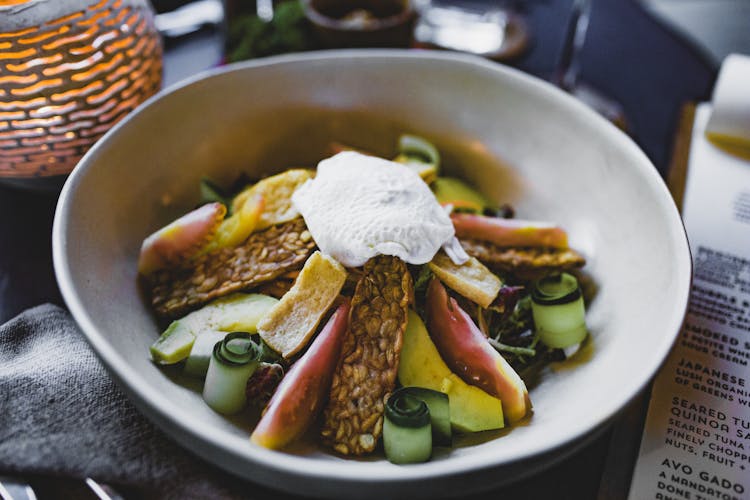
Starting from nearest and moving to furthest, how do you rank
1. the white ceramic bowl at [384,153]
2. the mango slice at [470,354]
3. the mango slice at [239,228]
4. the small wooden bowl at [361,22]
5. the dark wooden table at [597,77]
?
1. the white ceramic bowl at [384,153]
2. the mango slice at [470,354]
3. the mango slice at [239,228]
4. the dark wooden table at [597,77]
5. the small wooden bowl at [361,22]

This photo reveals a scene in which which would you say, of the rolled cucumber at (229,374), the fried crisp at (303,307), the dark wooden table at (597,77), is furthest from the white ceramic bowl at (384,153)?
the dark wooden table at (597,77)

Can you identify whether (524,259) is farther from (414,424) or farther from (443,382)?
(414,424)

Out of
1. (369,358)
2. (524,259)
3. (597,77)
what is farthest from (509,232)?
Result: (597,77)

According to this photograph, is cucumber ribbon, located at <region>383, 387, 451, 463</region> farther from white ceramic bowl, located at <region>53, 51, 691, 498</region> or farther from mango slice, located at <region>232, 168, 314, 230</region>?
mango slice, located at <region>232, 168, 314, 230</region>

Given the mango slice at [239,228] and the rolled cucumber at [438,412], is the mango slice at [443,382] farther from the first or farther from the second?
the mango slice at [239,228]

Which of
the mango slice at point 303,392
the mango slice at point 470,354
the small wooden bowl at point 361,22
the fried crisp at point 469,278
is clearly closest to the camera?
the mango slice at point 303,392

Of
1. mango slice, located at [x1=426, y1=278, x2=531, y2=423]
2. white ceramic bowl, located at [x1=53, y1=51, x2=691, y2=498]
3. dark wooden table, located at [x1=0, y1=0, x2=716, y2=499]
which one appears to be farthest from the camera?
dark wooden table, located at [x1=0, y1=0, x2=716, y2=499]

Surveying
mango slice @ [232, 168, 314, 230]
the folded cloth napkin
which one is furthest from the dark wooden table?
mango slice @ [232, 168, 314, 230]

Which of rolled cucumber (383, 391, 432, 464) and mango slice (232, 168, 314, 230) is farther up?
mango slice (232, 168, 314, 230)
